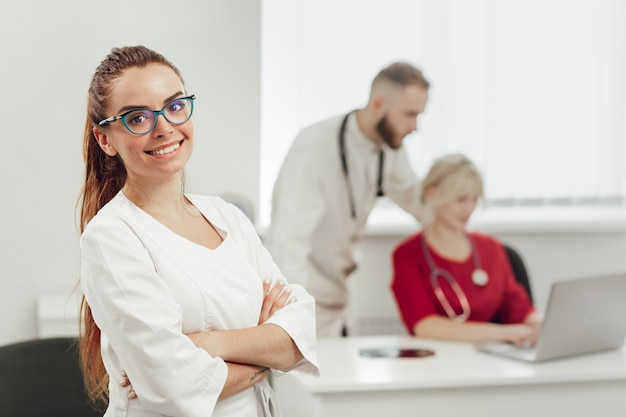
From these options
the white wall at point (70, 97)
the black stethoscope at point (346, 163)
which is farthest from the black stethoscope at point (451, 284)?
the white wall at point (70, 97)

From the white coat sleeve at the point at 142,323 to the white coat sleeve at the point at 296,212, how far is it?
1.24 m

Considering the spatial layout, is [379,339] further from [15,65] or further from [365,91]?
[15,65]

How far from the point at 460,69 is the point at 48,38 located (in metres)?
1.83

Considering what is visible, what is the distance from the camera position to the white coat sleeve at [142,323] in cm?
107

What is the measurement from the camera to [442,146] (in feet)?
9.96

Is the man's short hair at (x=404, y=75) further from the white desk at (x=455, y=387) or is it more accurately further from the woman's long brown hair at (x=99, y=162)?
the woman's long brown hair at (x=99, y=162)

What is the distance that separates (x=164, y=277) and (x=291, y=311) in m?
0.21

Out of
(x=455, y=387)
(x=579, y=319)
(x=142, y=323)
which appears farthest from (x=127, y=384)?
(x=579, y=319)

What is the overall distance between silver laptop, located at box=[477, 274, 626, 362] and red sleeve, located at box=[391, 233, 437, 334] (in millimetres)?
259

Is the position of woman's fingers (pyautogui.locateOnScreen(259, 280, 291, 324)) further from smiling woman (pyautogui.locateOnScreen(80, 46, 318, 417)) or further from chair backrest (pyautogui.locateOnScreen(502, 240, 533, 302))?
chair backrest (pyautogui.locateOnScreen(502, 240, 533, 302))

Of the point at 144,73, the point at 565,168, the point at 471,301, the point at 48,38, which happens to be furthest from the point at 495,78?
the point at 144,73

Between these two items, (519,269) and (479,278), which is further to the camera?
(519,269)

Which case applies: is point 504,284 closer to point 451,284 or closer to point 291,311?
point 451,284

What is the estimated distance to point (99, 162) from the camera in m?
1.22
